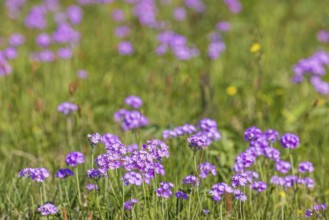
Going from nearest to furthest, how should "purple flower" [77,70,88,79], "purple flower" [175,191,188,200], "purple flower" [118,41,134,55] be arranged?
"purple flower" [175,191,188,200]
"purple flower" [77,70,88,79]
"purple flower" [118,41,134,55]

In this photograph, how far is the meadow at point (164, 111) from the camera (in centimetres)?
312

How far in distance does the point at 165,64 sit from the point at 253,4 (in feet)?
6.18

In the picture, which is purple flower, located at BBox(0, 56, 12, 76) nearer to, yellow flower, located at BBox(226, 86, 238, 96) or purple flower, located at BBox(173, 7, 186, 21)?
yellow flower, located at BBox(226, 86, 238, 96)

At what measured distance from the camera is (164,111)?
4906mm

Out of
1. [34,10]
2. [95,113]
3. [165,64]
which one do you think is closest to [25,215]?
[95,113]

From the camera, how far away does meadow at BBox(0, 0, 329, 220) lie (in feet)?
10.3

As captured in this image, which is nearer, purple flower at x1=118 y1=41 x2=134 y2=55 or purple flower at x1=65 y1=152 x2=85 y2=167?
purple flower at x1=65 y1=152 x2=85 y2=167

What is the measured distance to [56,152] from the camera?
15.1 ft

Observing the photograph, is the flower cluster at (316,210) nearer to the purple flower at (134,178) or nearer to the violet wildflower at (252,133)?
the violet wildflower at (252,133)

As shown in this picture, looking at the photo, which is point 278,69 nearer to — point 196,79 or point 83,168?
point 196,79

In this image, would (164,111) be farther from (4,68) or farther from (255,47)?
(4,68)

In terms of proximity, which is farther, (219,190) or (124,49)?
(124,49)

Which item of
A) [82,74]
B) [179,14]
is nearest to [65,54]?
[82,74]

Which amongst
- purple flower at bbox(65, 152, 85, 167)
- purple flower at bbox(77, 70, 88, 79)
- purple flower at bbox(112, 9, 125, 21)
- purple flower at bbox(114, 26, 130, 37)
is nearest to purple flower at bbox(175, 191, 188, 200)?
purple flower at bbox(65, 152, 85, 167)
